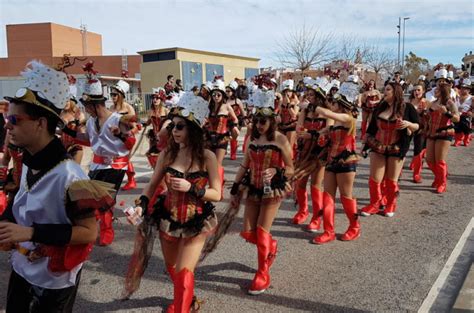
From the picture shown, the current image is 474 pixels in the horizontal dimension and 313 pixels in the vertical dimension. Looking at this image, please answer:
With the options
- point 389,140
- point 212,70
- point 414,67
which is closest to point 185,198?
point 389,140

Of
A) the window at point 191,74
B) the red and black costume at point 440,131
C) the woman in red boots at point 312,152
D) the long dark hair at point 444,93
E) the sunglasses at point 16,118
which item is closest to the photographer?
the sunglasses at point 16,118

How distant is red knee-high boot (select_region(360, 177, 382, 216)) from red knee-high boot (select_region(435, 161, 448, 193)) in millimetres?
1934

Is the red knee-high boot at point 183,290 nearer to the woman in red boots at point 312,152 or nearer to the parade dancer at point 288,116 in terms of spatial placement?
the woman in red boots at point 312,152

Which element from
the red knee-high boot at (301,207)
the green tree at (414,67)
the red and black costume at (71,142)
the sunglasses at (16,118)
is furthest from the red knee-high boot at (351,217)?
the green tree at (414,67)

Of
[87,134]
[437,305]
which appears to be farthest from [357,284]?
[87,134]

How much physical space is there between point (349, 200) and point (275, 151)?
1.70 m

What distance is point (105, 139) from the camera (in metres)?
5.55

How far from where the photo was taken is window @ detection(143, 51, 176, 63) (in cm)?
2984

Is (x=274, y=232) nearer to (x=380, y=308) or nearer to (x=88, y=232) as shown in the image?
(x=380, y=308)

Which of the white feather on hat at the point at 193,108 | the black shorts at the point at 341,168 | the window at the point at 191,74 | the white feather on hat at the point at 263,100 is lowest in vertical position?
the black shorts at the point at 341,168

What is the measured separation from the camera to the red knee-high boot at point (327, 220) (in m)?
5.58

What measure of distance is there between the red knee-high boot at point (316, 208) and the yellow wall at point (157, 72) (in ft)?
81.6

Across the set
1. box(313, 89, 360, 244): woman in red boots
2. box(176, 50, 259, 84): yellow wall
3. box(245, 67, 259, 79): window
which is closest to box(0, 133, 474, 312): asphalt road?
box(313, 89, 360, 244): woman in red boots

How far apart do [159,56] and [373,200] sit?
86.0 ft
